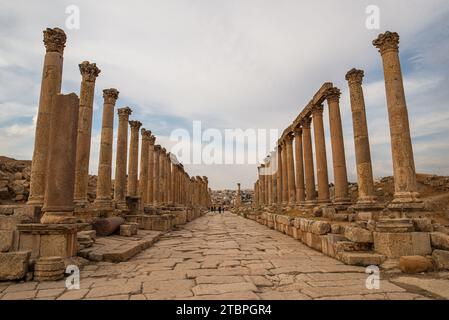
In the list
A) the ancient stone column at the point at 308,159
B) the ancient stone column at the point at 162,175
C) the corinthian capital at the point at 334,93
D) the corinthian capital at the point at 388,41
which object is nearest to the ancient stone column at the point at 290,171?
the ancient stone column at the point at 308,159

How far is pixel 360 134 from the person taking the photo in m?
12.4

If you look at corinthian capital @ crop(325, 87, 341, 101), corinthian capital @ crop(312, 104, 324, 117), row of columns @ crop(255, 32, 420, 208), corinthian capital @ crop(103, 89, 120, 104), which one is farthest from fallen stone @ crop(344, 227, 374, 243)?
corinthian capital @ crop(103, 89, 120, 104)

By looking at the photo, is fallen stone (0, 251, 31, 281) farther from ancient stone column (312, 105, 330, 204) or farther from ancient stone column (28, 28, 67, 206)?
ancient stone column (312, 105, 330, 204)

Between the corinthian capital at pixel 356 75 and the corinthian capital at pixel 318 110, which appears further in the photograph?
the corinthian capital at pixel 318 110

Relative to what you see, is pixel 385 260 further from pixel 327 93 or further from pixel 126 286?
pixel 327 93

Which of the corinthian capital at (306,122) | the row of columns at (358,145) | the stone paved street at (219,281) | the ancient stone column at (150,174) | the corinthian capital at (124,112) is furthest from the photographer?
the ancient stone column at (150,174)

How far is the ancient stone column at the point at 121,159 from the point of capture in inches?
632

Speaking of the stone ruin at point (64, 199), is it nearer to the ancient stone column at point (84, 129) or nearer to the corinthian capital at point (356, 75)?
the ancient stone column at point (84, 129)

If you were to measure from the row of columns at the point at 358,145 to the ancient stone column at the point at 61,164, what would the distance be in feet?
27.9

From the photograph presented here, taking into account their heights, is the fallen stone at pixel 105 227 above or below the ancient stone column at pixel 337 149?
below

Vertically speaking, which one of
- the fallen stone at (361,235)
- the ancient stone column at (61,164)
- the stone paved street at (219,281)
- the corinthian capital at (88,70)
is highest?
the corinthian capital at (88,70)

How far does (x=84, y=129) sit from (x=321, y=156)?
39.5ft

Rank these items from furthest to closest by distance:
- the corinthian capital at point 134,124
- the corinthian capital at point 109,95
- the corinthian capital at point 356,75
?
the corinthian capital at point 134,124 → the corinthian capital at point 109,95 → the corinthian capital at point 356,75
